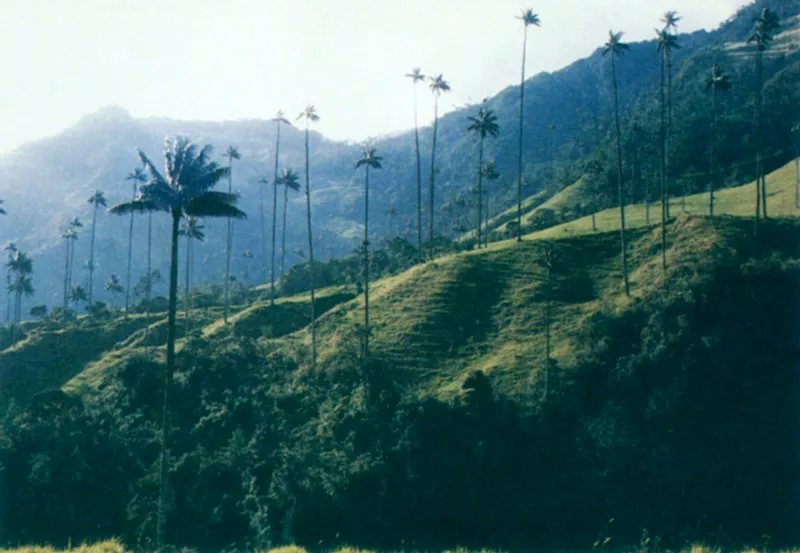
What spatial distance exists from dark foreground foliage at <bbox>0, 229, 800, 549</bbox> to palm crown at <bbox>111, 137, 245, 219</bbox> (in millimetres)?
25167

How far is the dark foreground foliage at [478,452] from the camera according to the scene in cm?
4781

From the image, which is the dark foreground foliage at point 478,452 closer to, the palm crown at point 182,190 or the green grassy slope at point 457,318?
the green grassy slope at point 457,318

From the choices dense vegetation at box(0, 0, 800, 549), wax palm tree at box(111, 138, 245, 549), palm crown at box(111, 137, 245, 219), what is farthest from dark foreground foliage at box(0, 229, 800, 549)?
palm crown at box(111, 137, 245, 219)

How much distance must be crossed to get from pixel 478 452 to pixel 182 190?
103 feet

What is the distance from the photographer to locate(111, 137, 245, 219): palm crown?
35.2 metres

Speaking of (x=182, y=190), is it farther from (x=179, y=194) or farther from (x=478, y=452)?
(x=478, y=452)

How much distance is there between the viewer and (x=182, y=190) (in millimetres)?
35438

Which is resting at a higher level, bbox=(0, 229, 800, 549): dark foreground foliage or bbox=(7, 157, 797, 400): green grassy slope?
bbox=(7, 157, 797, 400): green grassy slope

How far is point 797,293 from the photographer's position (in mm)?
63188

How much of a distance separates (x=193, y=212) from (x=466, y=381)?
30945 millimetres

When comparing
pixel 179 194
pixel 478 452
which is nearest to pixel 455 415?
pixel 478 452

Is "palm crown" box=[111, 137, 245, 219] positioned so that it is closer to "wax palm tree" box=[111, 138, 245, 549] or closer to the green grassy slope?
"wax palm tree" box=[111, 138, 245, 549]

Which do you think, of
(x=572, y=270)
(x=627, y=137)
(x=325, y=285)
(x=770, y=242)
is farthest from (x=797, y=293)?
(x=627, y=137)

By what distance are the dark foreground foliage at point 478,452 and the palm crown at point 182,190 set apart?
991 inches
